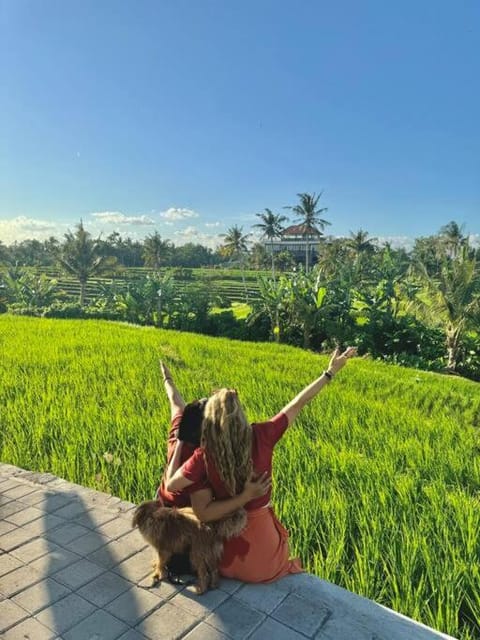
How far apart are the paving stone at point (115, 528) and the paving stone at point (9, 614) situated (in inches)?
21.7

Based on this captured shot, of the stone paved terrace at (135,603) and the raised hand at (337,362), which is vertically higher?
the raised hand at (337,362)

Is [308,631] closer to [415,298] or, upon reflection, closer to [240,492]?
[240,492]

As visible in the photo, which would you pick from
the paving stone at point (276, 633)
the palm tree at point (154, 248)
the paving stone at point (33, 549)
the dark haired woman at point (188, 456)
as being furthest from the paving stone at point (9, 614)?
the palm tree at point (154, 248)

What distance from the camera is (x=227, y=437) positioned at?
1.59 m

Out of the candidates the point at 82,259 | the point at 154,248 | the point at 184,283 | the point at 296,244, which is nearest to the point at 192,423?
the point at 82,259

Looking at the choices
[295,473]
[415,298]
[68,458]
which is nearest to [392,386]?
[295,473]

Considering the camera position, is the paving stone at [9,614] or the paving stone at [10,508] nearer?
the paving stone at [9,614]

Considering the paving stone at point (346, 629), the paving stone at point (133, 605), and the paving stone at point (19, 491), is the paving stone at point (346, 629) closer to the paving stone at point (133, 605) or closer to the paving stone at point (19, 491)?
the paving stone at point (133, 605)

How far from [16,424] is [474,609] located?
12.2 ft

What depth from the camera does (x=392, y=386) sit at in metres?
6.71

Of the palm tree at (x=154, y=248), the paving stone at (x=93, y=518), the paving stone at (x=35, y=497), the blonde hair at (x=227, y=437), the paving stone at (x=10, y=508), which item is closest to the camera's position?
the blonde hair at (x=227, y=437)

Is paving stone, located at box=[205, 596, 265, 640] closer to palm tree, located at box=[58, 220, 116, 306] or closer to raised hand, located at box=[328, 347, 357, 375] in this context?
raised hand, located at box=[328, 347, 357, 375]

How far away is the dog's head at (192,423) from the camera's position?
174 centimetres

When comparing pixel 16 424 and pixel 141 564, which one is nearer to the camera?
pixel 141 564
